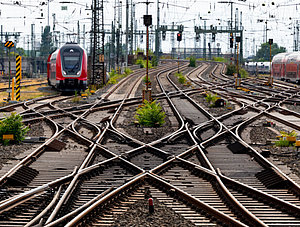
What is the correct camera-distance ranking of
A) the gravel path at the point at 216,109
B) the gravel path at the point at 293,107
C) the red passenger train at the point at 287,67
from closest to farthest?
1. the gravel path at the point at 216,109
2. the gravel path at the point at 293,107
3. the red passenger train at the point at 287,67

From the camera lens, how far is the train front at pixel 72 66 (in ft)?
102

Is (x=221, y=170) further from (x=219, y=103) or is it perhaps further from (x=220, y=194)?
(x=219, y=103)

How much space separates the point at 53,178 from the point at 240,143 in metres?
5.67

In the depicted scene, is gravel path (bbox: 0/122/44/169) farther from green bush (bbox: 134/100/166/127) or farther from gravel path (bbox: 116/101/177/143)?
green bush (bbox: 134/100/166/127)

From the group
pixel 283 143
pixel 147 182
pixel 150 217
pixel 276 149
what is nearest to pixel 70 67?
pixel 283 143

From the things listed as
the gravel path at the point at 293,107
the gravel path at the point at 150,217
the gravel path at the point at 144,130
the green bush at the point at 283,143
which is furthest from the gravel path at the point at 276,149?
the gravel path at the point at 293,107

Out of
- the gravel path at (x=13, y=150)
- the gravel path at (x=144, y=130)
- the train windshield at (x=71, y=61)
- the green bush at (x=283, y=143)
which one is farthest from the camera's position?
the train windshield at (x=71, y=61)

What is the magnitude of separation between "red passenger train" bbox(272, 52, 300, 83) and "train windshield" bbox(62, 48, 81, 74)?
2338 cm

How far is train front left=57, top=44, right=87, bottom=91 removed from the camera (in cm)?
3097

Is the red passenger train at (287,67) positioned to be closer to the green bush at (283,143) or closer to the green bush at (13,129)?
the green bush at (283,143)

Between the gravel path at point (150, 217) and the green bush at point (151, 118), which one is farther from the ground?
the green bush at point (151, 118)

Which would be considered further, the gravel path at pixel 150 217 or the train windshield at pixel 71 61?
the train windshield at pixel 71 61

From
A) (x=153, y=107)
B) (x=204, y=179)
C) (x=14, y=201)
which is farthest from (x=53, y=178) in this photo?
(x=153, y=107)

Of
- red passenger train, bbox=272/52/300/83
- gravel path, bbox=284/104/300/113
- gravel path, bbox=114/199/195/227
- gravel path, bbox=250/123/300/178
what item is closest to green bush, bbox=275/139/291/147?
gravel path, bbox=250/123/300/178
